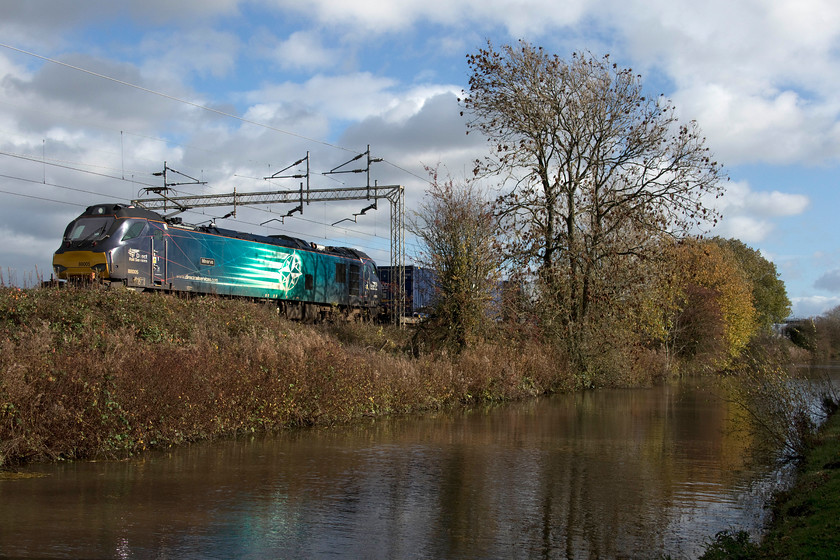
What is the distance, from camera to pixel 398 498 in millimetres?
9797

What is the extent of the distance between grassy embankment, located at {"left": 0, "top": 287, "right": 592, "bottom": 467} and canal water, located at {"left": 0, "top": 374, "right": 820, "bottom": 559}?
2.08ft

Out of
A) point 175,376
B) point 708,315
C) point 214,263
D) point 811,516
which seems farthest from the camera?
point 708,315

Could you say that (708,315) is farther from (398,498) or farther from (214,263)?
(398,498)

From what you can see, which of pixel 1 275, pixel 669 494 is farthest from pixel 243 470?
pixel 1 275

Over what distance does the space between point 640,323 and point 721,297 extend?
739 inches

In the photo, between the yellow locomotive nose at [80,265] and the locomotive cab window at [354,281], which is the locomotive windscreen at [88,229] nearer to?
the yellow locomotive nose at [80,265]

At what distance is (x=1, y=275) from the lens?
17.0 meters

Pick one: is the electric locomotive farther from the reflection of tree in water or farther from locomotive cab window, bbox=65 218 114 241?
the reflection of tree in water

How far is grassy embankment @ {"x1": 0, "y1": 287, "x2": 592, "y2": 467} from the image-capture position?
11.6 m

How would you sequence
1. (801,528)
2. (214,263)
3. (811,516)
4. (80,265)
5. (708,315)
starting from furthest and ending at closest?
1. (708,315)
2. (214,263)
3. (80,265)
4. (811,516)
5. (801,528)

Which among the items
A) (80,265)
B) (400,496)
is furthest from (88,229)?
(400,496)

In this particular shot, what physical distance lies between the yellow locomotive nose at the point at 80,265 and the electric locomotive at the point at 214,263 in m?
0.03

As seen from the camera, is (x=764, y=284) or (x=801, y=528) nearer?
(x=801, y=528)

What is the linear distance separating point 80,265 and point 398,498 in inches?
716
